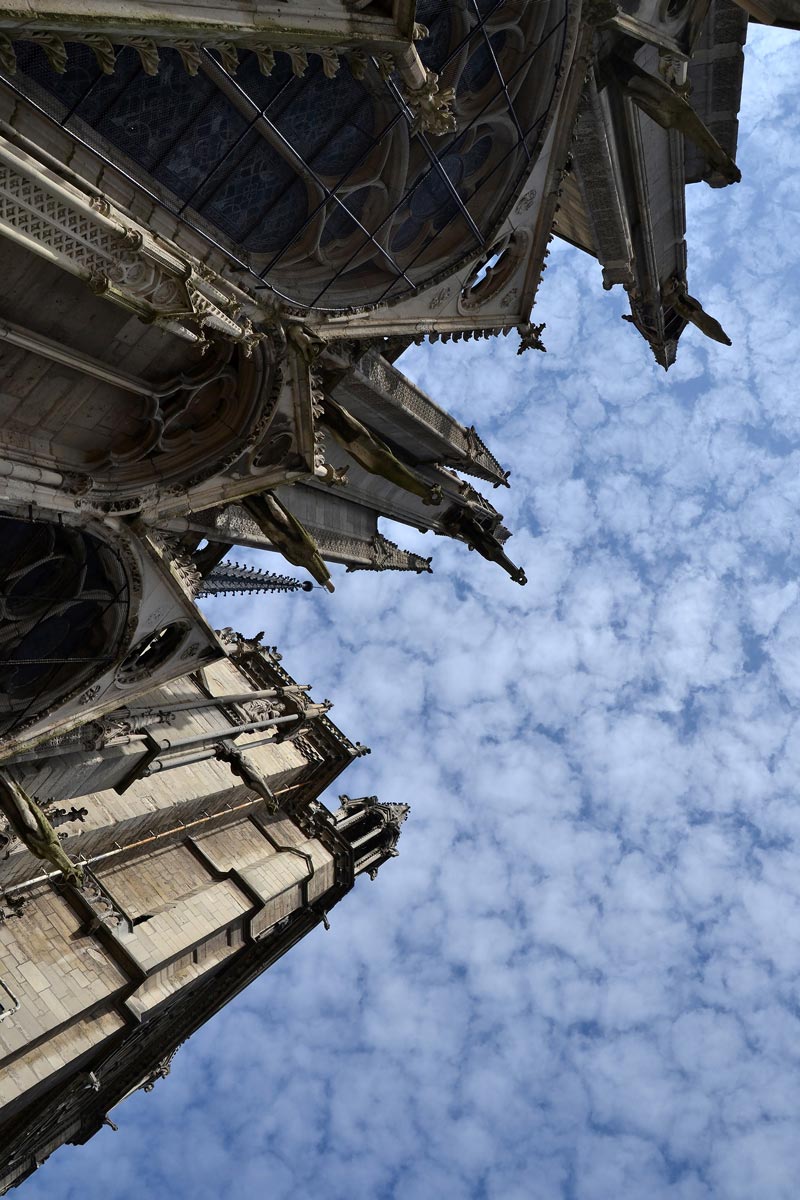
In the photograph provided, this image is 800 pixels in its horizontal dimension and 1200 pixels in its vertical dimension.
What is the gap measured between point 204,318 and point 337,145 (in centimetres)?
460

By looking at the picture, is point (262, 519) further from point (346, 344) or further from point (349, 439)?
point (346, 344)

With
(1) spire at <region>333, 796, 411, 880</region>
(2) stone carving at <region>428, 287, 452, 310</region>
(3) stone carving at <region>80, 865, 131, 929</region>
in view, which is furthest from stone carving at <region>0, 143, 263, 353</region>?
(1) spire at <region>333, 796, 411, 880</region>

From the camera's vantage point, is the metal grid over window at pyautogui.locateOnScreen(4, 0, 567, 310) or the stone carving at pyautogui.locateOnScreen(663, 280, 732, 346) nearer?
the metal grid over window at pyautogui.locateOnScreen(4, 0, 567, 310)

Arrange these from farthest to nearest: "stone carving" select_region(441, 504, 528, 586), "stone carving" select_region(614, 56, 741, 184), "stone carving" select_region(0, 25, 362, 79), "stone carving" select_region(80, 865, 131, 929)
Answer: "stone carving" select_region(441, 504, 528, 586) → "stone carving" select_region(80, 865, 131, 929) → "stone carving" select_region(614, 56, 741, 184) → "stone carving" select_region(0, 25, 362, 79)

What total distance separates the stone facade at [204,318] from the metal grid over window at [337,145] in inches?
1.7

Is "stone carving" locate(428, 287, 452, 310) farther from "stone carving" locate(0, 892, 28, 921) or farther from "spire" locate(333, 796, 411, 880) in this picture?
"spire" locate(333, 796, 411, 880)

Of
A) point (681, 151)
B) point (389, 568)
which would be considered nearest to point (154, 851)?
point (389, 568)

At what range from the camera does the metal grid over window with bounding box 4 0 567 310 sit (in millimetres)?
12219

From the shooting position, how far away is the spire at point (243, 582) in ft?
109

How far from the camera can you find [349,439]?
15461 millimetres

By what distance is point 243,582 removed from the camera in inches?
1458

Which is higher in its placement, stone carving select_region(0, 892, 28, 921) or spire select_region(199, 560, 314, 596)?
spire select_region(199, 560, 314, 596)

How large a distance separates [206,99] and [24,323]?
12.0 feet

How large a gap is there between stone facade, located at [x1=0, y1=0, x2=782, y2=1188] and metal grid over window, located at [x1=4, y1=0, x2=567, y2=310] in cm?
4
